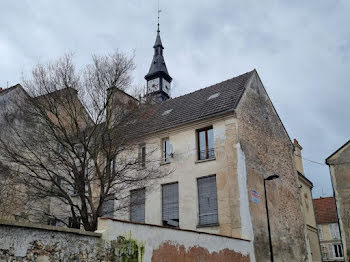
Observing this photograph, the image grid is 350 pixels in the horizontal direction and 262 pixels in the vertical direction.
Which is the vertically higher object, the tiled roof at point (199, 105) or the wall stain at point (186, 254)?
the tiled roof at point (199, 105)

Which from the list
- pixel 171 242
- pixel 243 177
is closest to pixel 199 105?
pixel 243 177

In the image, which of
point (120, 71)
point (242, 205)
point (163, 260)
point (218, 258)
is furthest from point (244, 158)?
point (163, 260)

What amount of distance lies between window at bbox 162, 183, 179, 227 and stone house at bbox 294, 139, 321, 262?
1088 centimetres

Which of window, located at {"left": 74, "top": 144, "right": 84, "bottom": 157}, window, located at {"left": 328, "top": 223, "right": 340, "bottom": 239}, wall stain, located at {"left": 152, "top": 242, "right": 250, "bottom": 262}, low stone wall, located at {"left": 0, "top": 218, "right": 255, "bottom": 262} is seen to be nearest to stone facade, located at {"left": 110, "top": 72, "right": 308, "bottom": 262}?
wall stain, located at {"left": 152, "top": 242, "right": 250, "bottom": 262}

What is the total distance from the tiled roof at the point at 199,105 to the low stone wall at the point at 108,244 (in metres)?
6.88

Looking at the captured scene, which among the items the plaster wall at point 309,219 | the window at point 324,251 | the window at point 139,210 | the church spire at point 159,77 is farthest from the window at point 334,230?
the window at point 139,210

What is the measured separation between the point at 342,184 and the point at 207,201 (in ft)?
33.7

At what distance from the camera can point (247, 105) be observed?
2030 cm

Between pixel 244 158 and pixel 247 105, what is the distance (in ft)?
11.2

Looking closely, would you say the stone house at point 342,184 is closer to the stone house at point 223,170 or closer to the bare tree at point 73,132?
the stone house at point 223,170

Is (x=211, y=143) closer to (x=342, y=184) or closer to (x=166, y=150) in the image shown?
(x=166, y=150)

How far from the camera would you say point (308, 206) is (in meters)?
28.7

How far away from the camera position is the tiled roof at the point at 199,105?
763 inches

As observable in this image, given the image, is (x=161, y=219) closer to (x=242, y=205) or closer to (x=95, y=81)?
(x=242, y=205)
